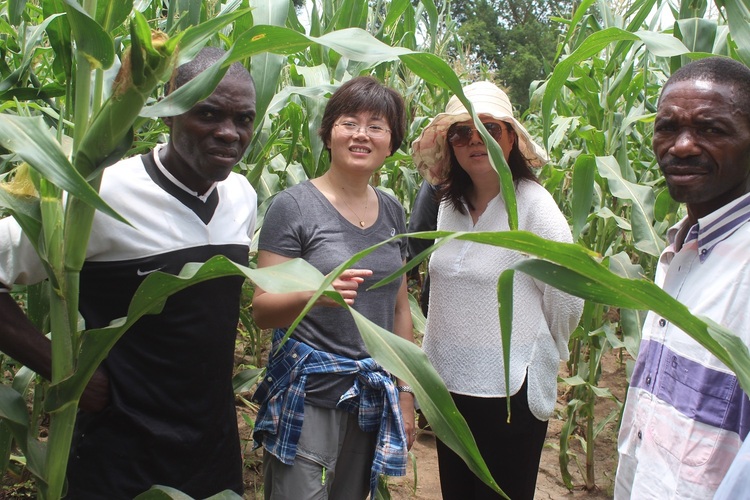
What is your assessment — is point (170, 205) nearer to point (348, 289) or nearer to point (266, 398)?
point (348, 289)

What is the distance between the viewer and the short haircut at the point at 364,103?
1.71 meters

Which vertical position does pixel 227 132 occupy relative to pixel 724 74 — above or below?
below

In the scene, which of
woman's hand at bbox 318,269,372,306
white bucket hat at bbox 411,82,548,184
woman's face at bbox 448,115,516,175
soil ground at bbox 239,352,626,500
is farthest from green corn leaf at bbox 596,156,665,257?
soil ground at bbox 239,352,626,500

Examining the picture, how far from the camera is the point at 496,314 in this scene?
1.75 m

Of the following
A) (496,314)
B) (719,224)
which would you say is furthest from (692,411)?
(496,314)

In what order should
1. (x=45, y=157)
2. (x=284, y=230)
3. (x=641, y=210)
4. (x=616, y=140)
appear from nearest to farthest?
1. (x=45, y=157)
2. (x=284, y=230)
3. (x=641, y=210)
4. (x=616, y=140)

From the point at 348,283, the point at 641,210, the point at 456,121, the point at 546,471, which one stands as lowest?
the point at 546,471

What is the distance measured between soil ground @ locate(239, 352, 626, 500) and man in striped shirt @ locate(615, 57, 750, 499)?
134 centimetres

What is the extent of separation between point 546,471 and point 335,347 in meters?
1.68

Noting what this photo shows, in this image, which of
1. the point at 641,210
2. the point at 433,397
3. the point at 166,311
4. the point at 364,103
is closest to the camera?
the point at 433,397

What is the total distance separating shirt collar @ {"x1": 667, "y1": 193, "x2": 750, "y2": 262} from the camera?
1.13 meters

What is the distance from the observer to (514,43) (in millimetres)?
27766

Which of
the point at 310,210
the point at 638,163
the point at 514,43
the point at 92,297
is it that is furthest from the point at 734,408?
the point at 514,43

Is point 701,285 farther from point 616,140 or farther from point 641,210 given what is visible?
point 616,140
